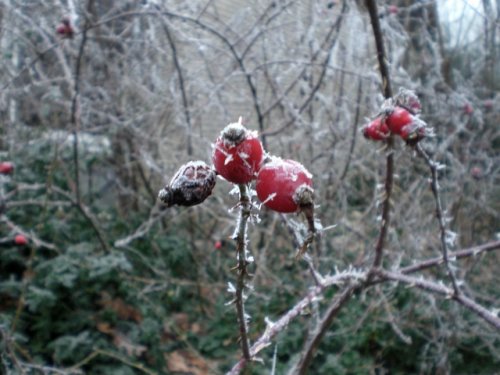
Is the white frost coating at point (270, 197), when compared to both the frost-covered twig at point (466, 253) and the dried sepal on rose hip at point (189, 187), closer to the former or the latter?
the dried sepal on rose hip at point (189, 187)

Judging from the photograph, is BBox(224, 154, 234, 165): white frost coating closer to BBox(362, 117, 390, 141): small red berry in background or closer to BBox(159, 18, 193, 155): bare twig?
BBox(362, 117, 390, 141): small red berry in background

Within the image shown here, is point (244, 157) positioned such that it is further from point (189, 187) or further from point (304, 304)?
point (304, 304)

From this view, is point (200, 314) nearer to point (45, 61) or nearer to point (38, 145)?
point (38, 145)

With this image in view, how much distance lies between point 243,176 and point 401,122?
0.53 m

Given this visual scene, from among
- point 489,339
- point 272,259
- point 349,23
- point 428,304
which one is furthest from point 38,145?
point 489,339

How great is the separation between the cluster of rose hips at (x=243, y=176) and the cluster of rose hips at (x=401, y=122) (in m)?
0.44

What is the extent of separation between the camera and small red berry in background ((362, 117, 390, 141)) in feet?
3.78

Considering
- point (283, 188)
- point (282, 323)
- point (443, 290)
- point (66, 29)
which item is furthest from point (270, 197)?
point (66, 29)

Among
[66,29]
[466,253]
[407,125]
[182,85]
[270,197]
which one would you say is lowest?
[466,253]

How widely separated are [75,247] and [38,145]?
37.8 inches

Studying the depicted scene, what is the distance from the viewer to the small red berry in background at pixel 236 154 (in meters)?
0.63

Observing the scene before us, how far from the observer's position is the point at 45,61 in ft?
13.2

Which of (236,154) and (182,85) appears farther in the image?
Answer: (182,85)

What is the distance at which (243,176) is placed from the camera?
0.65m
